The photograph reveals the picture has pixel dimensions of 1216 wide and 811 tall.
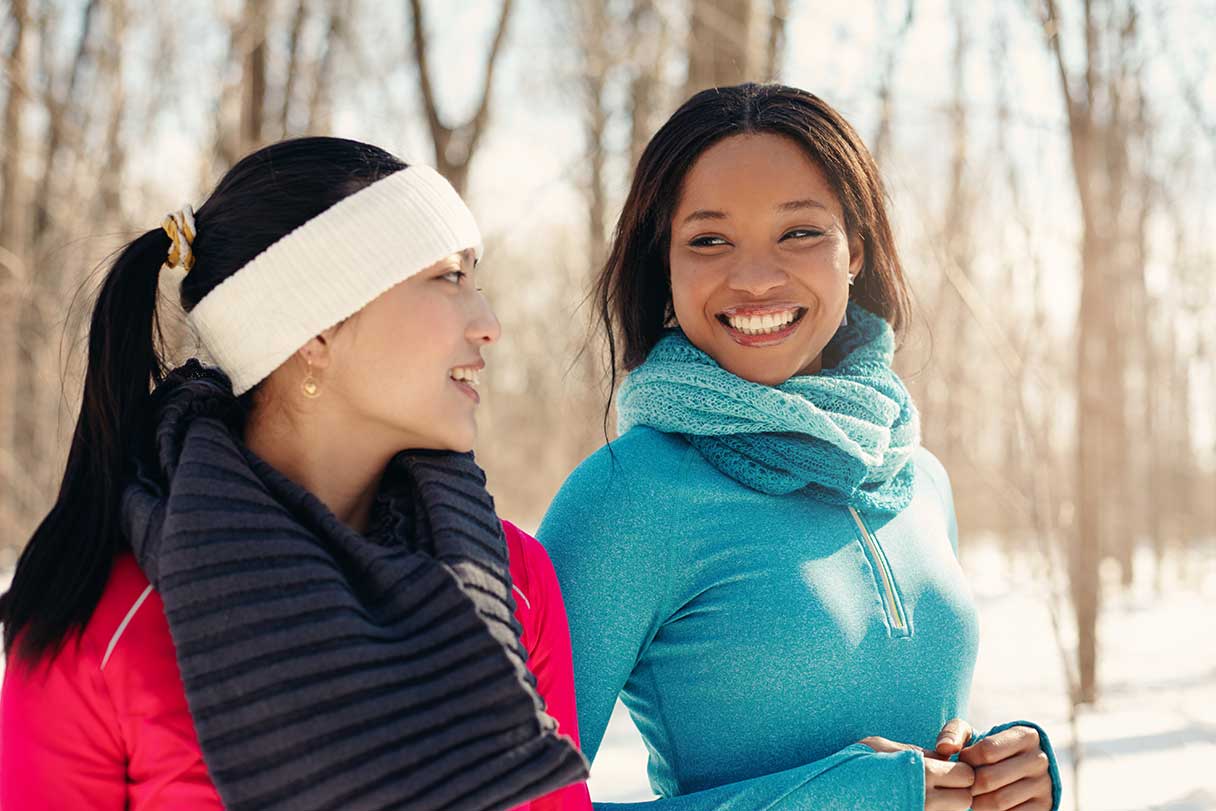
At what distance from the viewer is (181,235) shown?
4.91ft

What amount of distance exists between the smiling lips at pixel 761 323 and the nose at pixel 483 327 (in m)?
0.42

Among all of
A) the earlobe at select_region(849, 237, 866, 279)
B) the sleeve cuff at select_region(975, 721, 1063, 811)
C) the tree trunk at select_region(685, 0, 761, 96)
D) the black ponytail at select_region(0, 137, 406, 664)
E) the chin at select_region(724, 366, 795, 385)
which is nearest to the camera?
the black ponytail at select_region(0, 137, 406, 664)

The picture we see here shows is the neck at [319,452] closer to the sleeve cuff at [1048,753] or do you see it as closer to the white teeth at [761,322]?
the white teeth at [761,322]

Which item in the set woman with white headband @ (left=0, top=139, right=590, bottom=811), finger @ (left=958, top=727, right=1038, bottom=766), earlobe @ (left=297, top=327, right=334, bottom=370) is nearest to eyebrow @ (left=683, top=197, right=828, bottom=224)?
woman with white headband @ (left=0, top=139, right=590, bottom=811)

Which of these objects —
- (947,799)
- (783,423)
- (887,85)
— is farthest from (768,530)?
(887,85)

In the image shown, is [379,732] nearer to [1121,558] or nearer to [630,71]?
[630,71]

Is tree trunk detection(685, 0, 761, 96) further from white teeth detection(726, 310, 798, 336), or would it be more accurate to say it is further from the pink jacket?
the pink jacket

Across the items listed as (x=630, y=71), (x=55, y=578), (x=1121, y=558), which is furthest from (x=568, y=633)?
(x=1121, y=558)

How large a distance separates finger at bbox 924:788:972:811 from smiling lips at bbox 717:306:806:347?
2.29 feet

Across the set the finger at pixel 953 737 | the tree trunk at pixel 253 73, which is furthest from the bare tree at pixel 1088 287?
the tree trunk at pixel 253 73

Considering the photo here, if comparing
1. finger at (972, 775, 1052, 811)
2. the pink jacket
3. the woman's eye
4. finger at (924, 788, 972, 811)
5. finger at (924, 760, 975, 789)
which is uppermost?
the woman's eye

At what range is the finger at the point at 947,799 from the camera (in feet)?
5.05

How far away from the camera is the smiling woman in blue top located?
5.24 feet

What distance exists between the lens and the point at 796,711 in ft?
5.26
